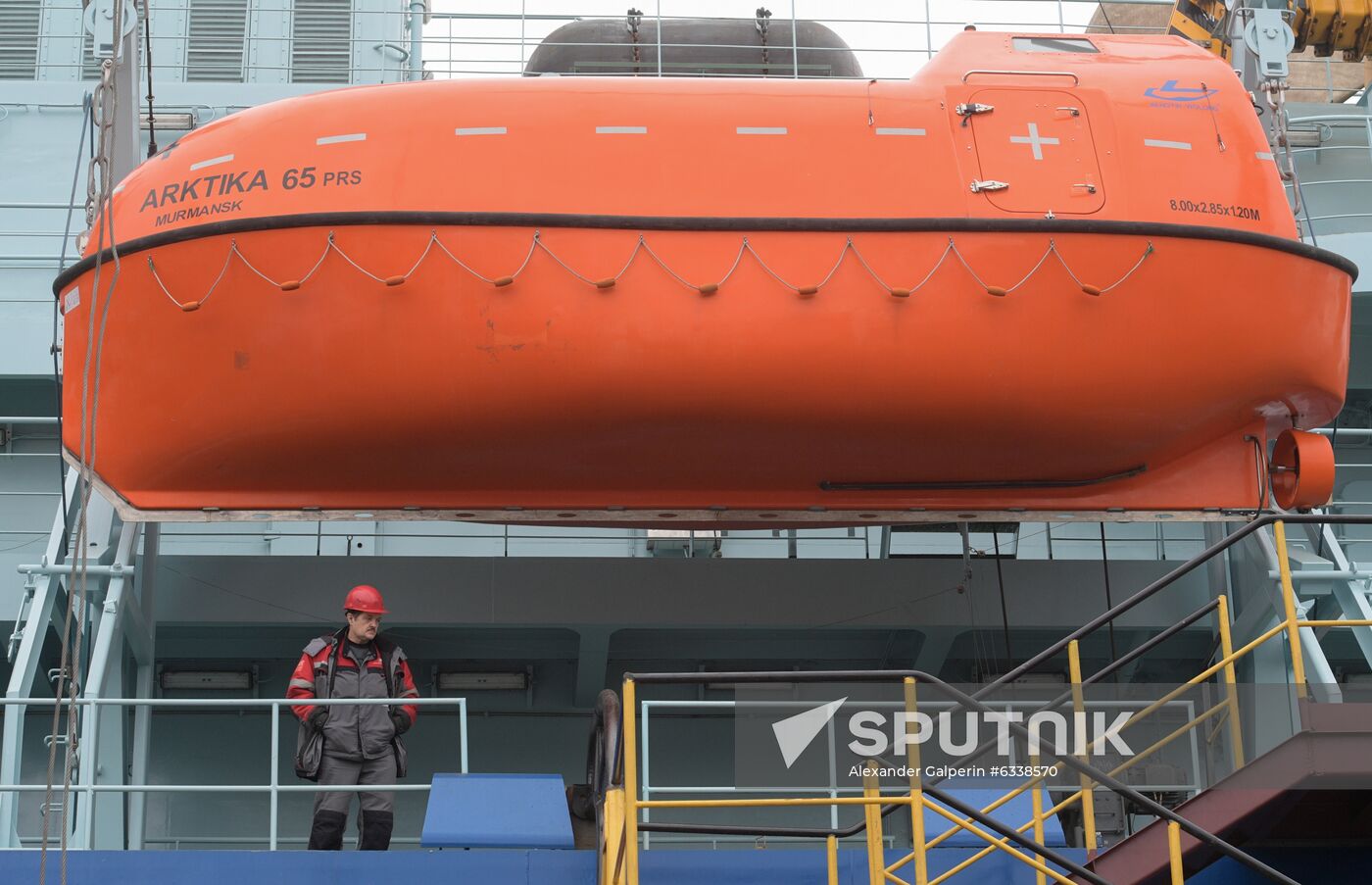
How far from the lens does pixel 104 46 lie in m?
7.12

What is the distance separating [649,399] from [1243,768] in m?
2.59

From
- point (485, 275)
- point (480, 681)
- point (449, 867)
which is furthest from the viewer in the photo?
point (480, 681)

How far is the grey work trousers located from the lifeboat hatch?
3.33m

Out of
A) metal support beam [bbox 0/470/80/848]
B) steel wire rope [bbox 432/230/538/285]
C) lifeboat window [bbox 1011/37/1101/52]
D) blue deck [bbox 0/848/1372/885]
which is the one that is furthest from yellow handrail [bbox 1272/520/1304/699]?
metal support beam [bbox 0/470/80/848]

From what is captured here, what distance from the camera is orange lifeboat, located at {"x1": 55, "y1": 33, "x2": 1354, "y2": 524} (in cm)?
599

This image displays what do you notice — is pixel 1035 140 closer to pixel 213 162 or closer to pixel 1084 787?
pixel 1084 787

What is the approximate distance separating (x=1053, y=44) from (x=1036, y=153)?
84 centimetres

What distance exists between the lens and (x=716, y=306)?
5.98m

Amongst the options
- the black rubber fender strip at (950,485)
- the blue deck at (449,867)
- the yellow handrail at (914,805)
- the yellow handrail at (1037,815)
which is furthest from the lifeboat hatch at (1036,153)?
the blue deck at (449,867)

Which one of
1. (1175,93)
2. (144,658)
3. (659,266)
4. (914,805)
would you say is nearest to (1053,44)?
(1175,93)

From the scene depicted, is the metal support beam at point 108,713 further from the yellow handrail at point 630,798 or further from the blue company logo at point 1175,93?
the blue company logo at point 1175,93

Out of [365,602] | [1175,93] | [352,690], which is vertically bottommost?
[352,690]

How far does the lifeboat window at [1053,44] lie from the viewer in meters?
6.78

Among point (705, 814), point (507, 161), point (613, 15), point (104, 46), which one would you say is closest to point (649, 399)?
point (507, 161)
